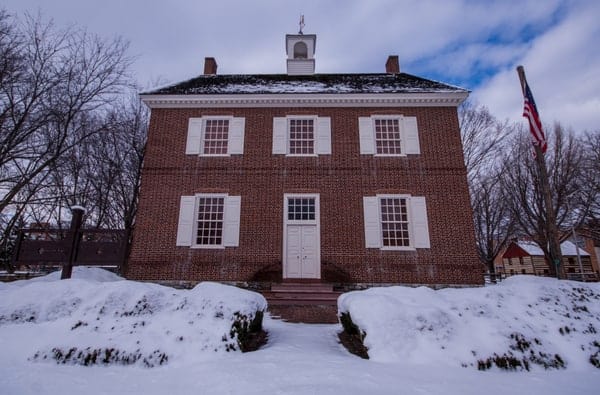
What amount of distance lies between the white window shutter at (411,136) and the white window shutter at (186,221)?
27.9 feet

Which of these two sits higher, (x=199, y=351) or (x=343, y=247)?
(x=343, y=247)

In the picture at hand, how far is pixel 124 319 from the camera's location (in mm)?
4367

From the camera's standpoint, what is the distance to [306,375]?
316 cm

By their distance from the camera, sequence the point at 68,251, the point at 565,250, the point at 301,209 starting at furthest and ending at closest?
1. the point at 565,250
2. the point at 301,209
3. the point at 68,251

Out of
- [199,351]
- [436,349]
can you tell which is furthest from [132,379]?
[436,349]

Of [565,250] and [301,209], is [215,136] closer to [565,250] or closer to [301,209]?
[301,209]

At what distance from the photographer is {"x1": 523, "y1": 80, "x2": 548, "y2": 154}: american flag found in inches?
324

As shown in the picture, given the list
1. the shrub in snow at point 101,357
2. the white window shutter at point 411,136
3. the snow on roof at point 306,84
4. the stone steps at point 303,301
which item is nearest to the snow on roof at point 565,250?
the snow on roof at point 306,84

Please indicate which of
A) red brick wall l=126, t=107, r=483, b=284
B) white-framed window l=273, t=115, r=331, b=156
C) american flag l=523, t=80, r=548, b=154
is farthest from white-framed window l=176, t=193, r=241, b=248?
american flag l=523, t=80, r=548, b=154

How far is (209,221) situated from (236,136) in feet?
11.6

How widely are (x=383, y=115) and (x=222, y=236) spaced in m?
7.94

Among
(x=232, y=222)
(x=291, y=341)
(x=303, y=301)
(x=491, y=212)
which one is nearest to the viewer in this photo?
(x=291, y=341)

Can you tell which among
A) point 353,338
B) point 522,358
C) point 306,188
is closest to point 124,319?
point 353,338

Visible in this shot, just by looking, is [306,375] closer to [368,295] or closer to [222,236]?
[368,295]
